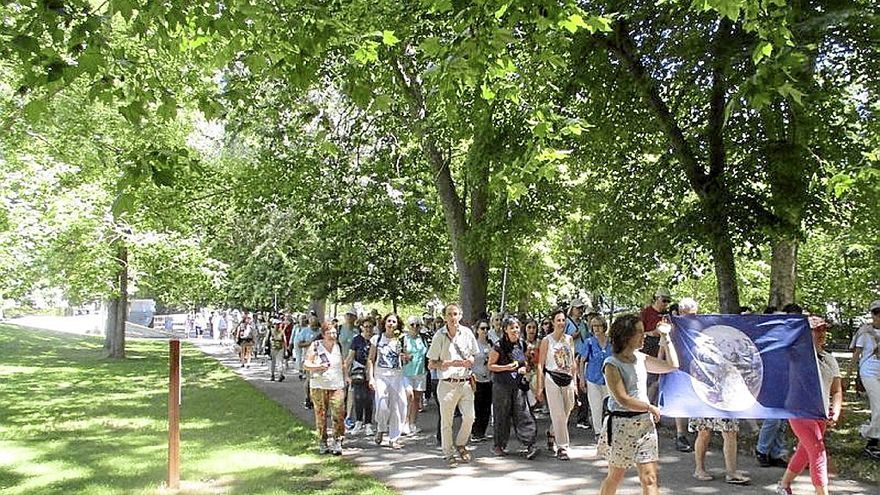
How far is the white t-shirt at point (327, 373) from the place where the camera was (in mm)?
10594

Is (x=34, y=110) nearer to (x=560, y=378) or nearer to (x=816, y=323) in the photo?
(x=560, y=378)

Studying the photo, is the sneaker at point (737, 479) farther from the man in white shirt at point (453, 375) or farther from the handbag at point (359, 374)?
the handbag at point (359, 374)

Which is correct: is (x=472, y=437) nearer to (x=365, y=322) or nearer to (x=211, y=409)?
(x=365, y=322)

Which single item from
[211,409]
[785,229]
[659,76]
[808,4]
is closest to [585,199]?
[659,76]

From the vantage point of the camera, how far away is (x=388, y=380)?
11.5 m

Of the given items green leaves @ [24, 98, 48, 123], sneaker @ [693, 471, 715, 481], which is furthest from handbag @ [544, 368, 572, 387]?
green leaves @ [24, 98, 48, 123]

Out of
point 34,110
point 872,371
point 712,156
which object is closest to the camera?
point 34,110

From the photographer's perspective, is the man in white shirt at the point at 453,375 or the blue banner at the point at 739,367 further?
the man in white shirt at the point at 453,375

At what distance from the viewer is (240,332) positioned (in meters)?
27.6

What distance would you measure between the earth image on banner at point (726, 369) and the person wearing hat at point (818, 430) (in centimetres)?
54

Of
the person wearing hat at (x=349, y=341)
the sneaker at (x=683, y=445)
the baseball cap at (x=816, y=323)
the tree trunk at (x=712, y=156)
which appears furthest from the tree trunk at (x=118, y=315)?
the baseball cap at (x=816, y=323)

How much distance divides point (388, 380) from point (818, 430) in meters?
5.99

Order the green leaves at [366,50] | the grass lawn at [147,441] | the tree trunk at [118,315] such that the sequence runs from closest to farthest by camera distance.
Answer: the green leaves at [366,50]
the grass lawn at [147,441]
the tree trunk at [118,315]

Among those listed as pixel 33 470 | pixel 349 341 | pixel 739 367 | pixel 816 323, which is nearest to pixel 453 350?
pixel 739 367
